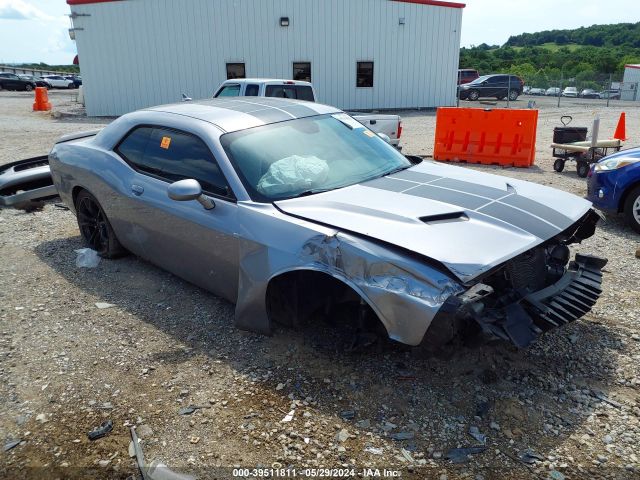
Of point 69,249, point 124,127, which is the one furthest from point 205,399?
point 69,249

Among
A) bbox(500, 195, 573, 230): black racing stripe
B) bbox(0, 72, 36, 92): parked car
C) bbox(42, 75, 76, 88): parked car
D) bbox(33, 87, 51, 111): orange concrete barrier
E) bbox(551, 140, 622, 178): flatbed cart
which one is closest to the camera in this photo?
bbox(500, 195, 573, 230): black racing stripe

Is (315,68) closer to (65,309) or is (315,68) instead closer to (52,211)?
(52,211)

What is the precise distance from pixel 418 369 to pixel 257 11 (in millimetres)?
20301

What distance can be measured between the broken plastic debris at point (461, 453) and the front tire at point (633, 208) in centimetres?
451

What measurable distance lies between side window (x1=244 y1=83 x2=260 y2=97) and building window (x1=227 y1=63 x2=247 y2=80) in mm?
11972

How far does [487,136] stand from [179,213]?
8080 millimetres

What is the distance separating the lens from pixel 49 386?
10.9 ft

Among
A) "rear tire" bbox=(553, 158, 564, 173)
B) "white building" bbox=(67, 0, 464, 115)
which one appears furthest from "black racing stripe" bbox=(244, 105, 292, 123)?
"white building" bbox=(67, 0, 464, 115)

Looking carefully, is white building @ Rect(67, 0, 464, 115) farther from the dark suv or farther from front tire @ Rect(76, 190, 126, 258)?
front tire @ Rect(76, 190, 126, 258)

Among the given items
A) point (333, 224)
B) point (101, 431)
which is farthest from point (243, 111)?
point (101, 431)

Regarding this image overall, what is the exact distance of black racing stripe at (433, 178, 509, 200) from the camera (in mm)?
3621

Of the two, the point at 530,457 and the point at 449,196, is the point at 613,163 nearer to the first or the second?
the point at 449,196

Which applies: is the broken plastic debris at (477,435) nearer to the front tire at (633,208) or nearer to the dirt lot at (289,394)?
the dirt lot at (289,394)

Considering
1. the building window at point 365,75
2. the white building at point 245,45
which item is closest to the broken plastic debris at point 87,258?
the white building at point 245,45
